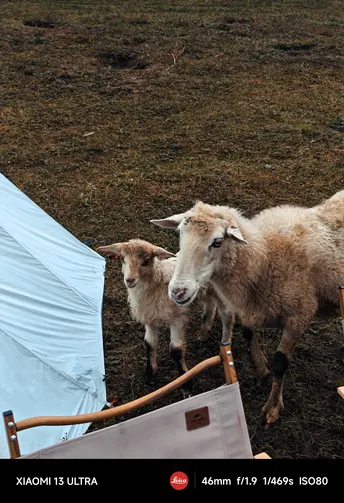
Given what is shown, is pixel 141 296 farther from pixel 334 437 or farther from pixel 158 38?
pixel 158 38

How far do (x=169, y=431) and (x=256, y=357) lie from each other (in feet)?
8.33

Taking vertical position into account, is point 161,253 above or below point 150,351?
above

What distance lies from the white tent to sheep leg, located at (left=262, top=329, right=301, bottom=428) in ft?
5.18

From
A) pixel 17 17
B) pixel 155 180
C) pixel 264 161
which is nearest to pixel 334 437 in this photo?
pixel 155 180

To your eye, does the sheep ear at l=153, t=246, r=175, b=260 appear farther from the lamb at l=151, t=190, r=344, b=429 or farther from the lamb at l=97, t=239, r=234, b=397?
the lamb at l=151, t=190, r=344, b=429

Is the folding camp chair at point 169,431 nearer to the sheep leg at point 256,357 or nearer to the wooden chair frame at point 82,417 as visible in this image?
the wooden chair frame at point 82,417

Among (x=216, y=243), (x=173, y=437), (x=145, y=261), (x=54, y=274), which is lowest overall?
(x=54, y=274)

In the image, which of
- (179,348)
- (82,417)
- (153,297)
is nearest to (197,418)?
(82,417)

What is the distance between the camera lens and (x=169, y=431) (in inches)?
109

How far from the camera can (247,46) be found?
57.7ft

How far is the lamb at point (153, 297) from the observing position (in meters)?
5.09
